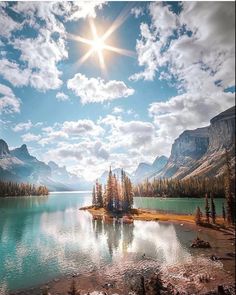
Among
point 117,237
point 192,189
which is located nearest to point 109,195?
point 117,237

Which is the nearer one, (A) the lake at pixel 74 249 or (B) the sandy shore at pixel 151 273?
(B) the sandy shore at pixel 151 273

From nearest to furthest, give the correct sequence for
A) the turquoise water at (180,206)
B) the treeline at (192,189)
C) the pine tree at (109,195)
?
the pine tree at (109,195) → the turquoise water at (180,206) → the treeline at (192,189)

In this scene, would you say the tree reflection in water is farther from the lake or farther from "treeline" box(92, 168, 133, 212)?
"treeline" box(92, 168, 133, 212)

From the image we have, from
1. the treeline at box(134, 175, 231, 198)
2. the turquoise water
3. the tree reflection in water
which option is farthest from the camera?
the treeline at box(134, 175, 231, 198)

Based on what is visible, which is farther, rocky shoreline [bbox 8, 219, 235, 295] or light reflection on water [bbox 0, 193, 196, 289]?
light reflection on water [bbox 0, 193, 196, 289]

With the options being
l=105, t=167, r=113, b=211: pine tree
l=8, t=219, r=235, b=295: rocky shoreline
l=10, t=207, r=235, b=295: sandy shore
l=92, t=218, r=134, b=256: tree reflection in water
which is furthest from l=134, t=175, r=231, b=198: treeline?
l=8, t=219, r=235, b=295: rocky shoreline

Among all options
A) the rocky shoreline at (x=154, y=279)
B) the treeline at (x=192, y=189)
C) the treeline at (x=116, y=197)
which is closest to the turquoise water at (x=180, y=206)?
the treeline at (x=116, y=197)

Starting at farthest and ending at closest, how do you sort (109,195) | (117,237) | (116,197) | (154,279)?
(116,197) < (109,195) < (117,237) < (154,279)

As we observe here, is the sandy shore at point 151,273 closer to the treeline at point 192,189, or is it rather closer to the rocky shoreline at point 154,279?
the rocky shoreline at point 154,279

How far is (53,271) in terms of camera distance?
95.5 ft

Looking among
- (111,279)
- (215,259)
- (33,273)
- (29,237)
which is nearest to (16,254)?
(33,273)

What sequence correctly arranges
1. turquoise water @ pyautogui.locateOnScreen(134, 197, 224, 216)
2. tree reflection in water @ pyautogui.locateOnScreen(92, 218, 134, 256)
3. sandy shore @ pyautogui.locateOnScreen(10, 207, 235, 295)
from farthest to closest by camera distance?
turquoise water @ pyautogui.locateOnScreen(134, 197, 224, 216)
tree reflection in water @ pyautogui.locateOnScreen(92, 218, 134, 256)
sandy shore @ pyautogui.locateOnScreen(10, 207, 235, 295)

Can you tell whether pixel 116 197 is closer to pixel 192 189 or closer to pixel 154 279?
pixel 154 279

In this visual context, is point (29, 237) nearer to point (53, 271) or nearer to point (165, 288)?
point (53, 271)
